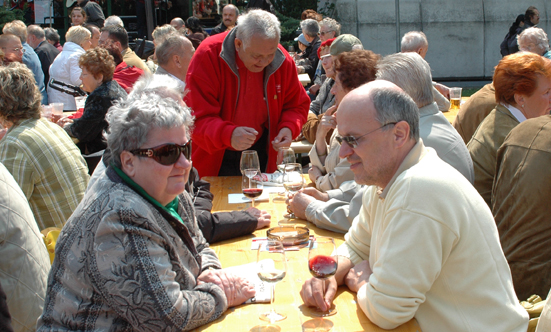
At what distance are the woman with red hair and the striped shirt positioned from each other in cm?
291

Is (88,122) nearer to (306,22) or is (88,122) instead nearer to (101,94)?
(101,94)

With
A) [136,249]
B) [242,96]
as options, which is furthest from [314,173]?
[136,249]

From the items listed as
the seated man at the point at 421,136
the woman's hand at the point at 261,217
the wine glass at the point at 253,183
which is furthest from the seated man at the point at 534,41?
the woman's hand at the point at 261,217

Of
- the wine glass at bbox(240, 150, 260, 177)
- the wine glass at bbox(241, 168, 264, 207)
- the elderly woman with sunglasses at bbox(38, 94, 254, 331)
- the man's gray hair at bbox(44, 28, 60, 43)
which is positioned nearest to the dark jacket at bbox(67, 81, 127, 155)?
the wine glass at bbox(240, 150, 260, 177)

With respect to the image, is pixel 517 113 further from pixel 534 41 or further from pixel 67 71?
pixel 67 71

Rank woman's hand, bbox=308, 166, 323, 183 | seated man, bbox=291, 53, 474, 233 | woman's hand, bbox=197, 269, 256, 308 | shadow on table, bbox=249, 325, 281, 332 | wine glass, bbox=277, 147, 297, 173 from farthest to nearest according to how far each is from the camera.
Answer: woman's hand, bbox=308, 166, 323, 183 < wine glass, bbox=277, 147, 297, 173 < seated man, bbox=291, 53, 474, 233 < woman's hand, bbox=197, 269, 256, 308 < shadow on table, bbox=249, 325, 281, 332

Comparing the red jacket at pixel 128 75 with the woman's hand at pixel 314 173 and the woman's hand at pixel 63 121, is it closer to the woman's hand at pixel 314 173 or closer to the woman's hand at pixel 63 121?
the woman's hand at pixel 63 121

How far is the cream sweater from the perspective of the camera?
1741mm

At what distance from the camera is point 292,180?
3205 mm

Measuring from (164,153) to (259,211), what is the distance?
114 centimetres

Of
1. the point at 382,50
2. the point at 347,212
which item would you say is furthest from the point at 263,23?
the point at 382,50

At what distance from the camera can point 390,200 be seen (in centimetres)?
189

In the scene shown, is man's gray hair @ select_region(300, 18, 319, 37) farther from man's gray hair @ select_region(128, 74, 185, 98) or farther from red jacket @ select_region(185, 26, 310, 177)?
man's gray hair @ select_region(128, 74, 185, 98)

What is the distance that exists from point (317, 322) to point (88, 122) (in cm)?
431
